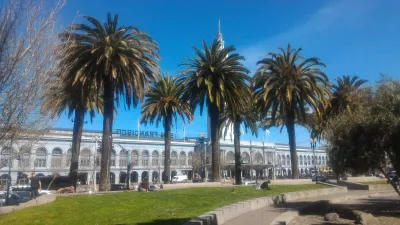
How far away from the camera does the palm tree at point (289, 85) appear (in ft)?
96.0

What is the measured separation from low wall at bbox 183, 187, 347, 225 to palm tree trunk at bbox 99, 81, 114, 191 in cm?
1200

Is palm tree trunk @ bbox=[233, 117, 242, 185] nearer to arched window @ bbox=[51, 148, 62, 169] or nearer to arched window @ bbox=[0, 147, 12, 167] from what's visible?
arched window @ bbox=[0, 147, 12, 167]

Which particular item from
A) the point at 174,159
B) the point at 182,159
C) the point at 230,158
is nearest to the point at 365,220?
the point at 174,159

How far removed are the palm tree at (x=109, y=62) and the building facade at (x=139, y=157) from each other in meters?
21.7

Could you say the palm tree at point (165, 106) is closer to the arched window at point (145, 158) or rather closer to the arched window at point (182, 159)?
the arched window at point (145, 158)

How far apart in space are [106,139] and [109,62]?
213 inches

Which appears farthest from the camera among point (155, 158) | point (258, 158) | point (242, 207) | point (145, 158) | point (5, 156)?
point (258, 158)

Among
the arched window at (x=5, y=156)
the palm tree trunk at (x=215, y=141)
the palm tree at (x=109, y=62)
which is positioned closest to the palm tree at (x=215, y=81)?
the palm tree trunk at (x=215, y=141)

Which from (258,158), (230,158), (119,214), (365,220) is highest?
(258,158)

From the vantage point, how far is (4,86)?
7.53 metres

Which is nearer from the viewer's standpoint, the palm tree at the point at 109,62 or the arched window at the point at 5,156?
the arched window at the point at 5,156

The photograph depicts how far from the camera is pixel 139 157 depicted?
72750mm

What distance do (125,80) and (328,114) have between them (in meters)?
23.0

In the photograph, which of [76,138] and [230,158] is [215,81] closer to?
[76,138]
